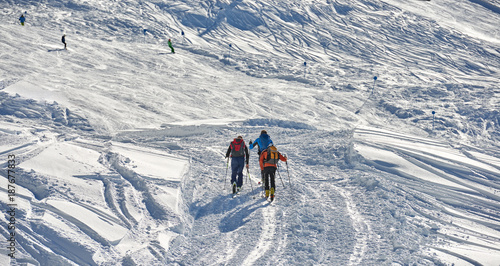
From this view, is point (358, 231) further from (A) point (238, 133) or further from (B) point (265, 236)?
(A) point (238, 133)

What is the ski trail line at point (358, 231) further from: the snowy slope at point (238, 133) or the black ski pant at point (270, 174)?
the black ski pant at point (270, 174)

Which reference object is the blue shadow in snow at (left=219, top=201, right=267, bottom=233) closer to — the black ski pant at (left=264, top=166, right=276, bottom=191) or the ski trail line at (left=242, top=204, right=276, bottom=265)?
the ski trail line at (left=242, top=204, right=276, bottom=265)

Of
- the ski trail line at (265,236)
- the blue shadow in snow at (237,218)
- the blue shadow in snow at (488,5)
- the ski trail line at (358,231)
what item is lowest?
the blue shadow in snow at (237,218)

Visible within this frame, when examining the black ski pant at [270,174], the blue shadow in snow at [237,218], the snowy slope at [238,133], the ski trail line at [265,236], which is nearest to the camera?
the ski trail line at [265,236]

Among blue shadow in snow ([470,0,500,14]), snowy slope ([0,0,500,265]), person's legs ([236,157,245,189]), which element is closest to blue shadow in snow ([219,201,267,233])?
snowy slope ([0,0,500,265])

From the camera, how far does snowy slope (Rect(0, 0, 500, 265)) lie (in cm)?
759

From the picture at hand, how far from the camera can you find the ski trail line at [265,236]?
7.23 meters

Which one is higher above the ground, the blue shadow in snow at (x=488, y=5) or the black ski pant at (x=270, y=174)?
the blue shadow in snow at (x=488, y=5)

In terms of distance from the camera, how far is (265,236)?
7.86 m

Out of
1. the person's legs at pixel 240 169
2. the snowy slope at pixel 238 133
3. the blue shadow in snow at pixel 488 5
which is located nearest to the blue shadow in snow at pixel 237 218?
the snowy slope at pixel 238 133

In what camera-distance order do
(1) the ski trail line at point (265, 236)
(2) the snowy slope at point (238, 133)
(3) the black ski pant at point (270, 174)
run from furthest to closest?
1. (3) the black ski pant at point (270, 174)
2. (2) the snowy slope at point (238, 133)
3. (1) the ski trail line at point (265, 236)

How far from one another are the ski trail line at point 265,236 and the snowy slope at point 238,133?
4cm

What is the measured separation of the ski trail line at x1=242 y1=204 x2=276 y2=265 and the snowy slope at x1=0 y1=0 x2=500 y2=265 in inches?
1.6

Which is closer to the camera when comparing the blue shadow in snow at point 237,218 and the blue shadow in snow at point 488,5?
the blue shadow in snow at point 237,218
